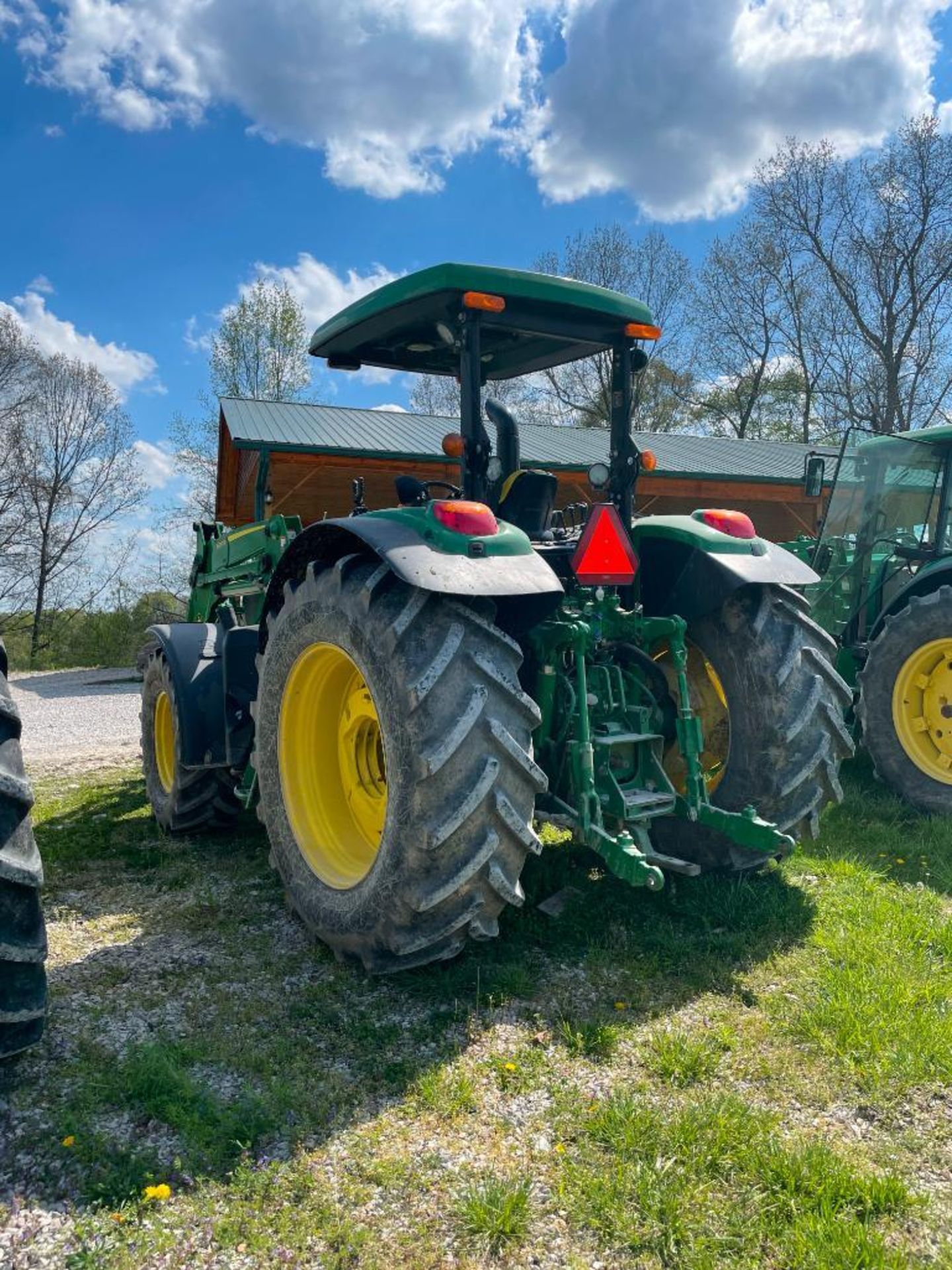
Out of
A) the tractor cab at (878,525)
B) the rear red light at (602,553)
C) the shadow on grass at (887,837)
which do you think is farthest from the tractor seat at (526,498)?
the tractor cab at (878,525)

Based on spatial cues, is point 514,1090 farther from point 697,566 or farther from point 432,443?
point 432,443

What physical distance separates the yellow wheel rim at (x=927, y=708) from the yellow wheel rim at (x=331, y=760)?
143 inches

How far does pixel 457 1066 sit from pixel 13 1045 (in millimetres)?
1189

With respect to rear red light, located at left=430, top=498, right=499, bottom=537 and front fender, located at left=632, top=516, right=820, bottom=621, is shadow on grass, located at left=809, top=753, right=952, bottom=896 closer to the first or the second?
front fender, located at left=632, top=516, right=820, bottom=621

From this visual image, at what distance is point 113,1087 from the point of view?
2.38m

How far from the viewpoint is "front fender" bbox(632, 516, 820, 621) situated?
3.54 m

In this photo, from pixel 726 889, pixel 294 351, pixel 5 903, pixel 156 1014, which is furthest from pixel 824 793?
pixel 294 351

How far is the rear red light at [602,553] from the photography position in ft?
11.0

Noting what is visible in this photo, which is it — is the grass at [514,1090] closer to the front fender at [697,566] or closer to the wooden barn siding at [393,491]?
the front fender at [697,566]

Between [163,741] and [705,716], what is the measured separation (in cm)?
313

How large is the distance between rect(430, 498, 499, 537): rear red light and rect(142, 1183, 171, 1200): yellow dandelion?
75.4 inches

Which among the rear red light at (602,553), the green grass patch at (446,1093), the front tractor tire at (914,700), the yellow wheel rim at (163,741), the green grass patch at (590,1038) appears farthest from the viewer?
the front tractor tire at (914,700)

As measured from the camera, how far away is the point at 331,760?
3.60 metres

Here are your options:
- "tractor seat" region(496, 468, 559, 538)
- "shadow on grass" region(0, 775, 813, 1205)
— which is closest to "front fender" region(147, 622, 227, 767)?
"shadow on grass" region(0, 775, 813, 1205)
